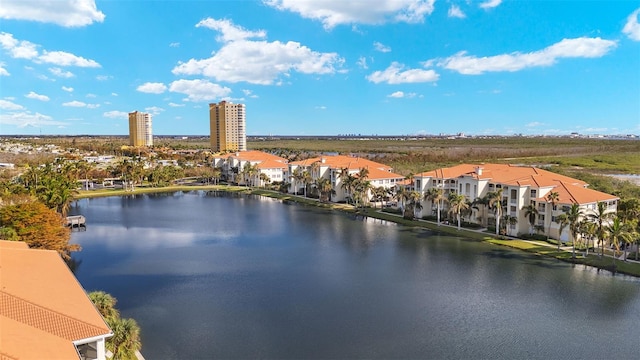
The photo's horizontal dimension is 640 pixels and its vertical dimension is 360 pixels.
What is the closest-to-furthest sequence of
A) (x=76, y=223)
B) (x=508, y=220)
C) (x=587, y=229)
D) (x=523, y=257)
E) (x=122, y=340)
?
(x=122, y=340) → (x=587, y=229) → (x=523, y=257) → (x=508, y=220) → (x=76, y=223)

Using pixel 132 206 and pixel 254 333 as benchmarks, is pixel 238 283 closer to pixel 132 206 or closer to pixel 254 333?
pixel 254 333

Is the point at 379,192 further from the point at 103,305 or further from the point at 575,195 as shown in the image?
the point at 103,305

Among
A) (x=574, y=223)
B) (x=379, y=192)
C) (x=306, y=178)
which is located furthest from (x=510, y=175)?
(x=306, y=178)

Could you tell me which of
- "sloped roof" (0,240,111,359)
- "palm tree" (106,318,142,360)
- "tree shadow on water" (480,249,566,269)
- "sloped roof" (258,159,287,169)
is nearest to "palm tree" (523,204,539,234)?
"tree shadow on water" (480,249,566,269)

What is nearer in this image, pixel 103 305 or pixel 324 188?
pixel 103 305

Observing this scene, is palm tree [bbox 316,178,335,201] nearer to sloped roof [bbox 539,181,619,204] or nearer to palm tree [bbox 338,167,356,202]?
palm tree [bbox 338,167,356,202]

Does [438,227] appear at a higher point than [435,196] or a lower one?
lower

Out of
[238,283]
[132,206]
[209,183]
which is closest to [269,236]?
[238,283]
